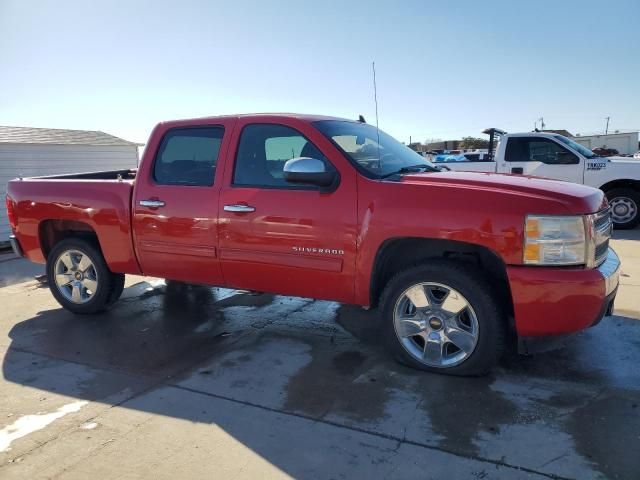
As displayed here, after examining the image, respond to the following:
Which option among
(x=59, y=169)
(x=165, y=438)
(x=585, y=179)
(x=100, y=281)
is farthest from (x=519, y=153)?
(x=59, y=169)

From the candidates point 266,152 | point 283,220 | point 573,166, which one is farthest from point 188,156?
point 573,166

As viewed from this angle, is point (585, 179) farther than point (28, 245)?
Yes

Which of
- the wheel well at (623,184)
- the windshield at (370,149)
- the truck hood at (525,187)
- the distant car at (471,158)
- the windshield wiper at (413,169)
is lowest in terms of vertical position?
the wheel well at (623,184)

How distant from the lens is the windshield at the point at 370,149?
416cm

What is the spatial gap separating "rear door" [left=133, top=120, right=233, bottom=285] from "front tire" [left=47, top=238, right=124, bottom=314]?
0.65m

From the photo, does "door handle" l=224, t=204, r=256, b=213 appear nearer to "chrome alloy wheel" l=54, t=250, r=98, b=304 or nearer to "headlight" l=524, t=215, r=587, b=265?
"chrome alloy wheel" l=54, t=250, r=98, b=304

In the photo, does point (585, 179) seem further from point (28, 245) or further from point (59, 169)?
point (59, 169)

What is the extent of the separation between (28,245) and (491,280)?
4727mm

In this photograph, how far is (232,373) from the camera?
397 centimetres

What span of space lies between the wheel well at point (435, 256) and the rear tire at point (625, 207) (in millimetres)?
7793

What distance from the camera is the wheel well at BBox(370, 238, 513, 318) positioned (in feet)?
12.3

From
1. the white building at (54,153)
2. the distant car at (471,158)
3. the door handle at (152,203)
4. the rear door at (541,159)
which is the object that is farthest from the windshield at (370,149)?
the white building at (54,153)

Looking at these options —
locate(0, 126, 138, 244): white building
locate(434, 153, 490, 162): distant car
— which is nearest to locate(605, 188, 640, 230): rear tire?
locate(434, 153, 490, 162): distant car

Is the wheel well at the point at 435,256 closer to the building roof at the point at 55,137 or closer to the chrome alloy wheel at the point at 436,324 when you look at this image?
the chrome alloy wheel at the point at 436,324
